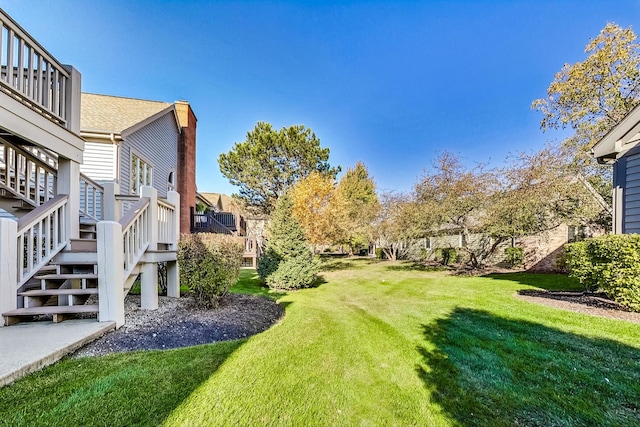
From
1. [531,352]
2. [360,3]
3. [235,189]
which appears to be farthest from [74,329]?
[235,189]

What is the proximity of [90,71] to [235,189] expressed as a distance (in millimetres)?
13389

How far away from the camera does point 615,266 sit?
5488mm

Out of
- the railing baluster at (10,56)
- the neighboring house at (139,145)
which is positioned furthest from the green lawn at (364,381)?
the neighboring house at (139,145)

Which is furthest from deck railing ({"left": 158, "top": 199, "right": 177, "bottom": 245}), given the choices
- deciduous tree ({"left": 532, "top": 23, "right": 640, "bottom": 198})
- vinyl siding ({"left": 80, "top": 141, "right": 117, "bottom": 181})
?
deciduous tree ({"left": 532, "top": 23, "right": 640, "bottom": 198})

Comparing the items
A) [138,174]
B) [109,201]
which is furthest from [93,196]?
[138,174]

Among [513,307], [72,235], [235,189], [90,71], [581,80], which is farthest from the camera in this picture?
[235,189]

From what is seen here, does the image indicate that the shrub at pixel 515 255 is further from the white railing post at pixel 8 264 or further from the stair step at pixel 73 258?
the white railing post at pixel 8 264

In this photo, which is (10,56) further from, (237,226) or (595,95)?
(595,95)

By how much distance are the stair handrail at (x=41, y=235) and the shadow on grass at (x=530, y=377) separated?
17.7ft

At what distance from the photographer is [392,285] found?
32.7 feet

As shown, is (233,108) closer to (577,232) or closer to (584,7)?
(584,7)

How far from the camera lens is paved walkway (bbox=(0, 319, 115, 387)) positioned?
8.25 ft

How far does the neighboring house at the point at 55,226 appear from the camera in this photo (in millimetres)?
3689

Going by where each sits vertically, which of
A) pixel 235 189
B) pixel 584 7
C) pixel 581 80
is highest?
pixel 584 7
